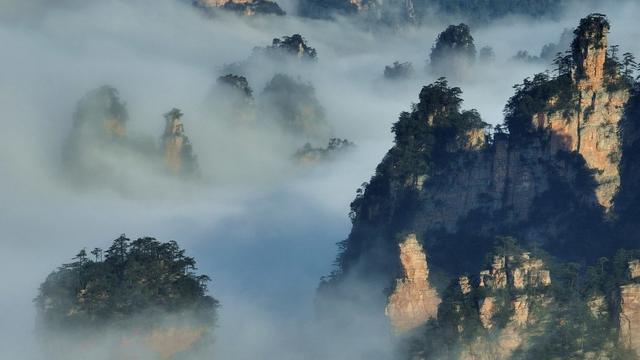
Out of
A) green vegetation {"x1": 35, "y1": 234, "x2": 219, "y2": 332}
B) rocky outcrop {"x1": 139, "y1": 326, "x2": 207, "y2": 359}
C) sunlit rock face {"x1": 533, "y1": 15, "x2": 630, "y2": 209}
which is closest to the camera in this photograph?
rocky outcrop {"x1": 139, "y1": 326, "x2": 207, "y2": 359}

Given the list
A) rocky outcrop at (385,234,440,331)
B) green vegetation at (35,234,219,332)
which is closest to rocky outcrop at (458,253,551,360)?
rocky outcrop at (385,234,440,331)

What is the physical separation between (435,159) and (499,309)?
31.6 m

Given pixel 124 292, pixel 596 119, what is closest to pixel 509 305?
pixel 596 119

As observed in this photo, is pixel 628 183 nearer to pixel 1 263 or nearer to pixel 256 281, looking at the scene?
pixel 256 281

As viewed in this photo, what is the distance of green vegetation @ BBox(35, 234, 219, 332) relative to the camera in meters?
120

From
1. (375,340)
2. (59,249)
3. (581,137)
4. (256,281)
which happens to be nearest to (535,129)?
(581,137)

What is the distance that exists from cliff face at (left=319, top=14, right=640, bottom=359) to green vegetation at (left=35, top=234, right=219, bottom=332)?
19913 mm

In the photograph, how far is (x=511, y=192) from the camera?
135m

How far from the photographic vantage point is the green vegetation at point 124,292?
4729 inches

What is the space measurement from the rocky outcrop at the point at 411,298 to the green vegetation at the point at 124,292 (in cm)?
1811

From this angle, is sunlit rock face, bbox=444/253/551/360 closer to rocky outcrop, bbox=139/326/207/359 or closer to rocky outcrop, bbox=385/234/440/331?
rocky outcrop, bbox=385/234/440/331

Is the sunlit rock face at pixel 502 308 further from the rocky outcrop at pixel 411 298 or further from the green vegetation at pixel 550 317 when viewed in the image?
the rocky outcrop at pixel 411 298

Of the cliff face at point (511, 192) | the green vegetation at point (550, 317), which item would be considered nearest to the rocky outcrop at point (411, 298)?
the cliff face at point (511, 192)

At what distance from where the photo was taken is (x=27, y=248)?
199625 mm
